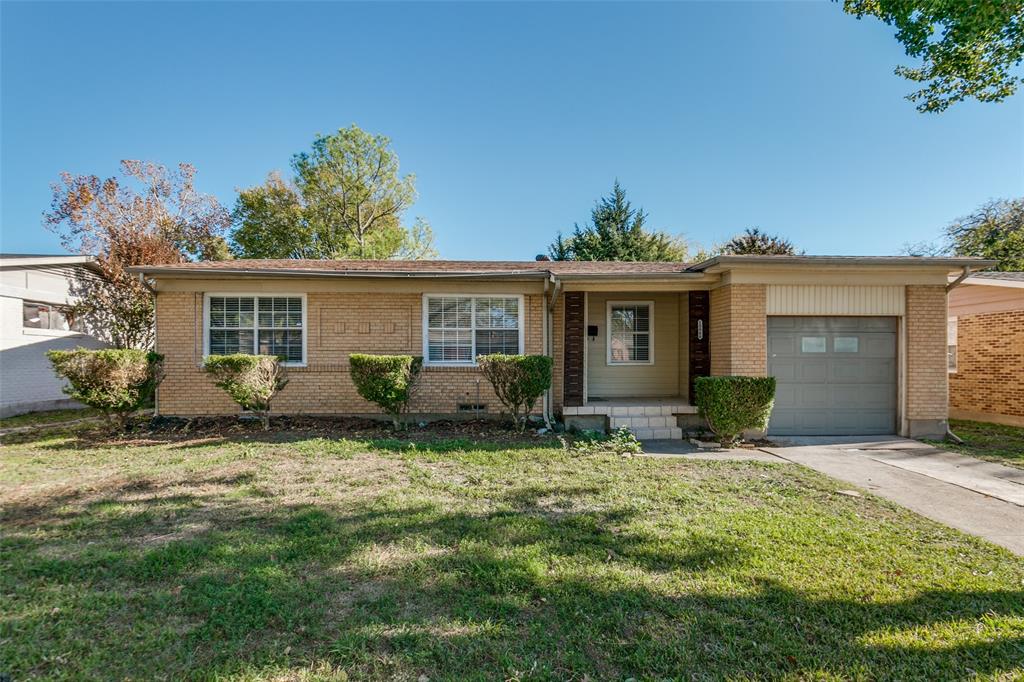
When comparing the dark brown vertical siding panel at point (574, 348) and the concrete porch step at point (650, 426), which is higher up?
the dark brown vertical siding panel at point (574, 348)

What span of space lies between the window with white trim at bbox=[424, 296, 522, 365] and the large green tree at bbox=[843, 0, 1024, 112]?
25.6 ft

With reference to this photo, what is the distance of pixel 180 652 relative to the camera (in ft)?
7.42

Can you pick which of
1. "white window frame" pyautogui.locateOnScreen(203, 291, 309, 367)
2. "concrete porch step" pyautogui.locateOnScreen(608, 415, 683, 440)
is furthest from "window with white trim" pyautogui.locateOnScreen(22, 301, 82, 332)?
"concrete porch step" pyautogui.locateOnScreen(608, 415, 683, 440)

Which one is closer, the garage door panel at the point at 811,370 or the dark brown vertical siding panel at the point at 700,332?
the garage door panel at the point at 811,370

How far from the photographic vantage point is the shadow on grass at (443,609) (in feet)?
7.22

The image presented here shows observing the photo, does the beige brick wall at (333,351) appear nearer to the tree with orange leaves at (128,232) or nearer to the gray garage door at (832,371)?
the tree with orange leaves at (128,232)

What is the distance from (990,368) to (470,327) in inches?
484

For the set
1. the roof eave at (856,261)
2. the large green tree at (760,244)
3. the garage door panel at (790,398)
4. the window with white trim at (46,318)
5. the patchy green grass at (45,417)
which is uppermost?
the large green tree at (760,244)

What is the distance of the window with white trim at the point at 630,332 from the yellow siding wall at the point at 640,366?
0.35ft

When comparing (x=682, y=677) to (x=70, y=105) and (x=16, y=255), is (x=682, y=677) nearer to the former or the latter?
(x=16, y=255)

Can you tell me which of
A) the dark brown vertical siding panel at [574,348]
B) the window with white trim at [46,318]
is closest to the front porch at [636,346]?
the dark brown vertical siding panel at [574,348]

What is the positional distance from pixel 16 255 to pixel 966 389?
24.2 m

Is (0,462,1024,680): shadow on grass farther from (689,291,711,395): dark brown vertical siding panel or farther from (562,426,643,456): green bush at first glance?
(689,291,711,395): dark brown vertical siding panel

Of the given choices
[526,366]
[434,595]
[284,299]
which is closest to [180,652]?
[434,595]
